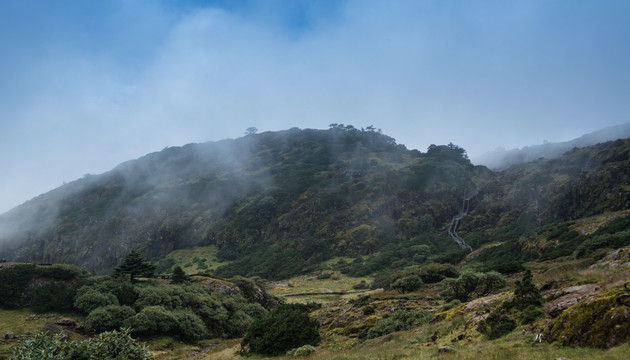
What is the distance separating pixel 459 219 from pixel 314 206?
41755mm

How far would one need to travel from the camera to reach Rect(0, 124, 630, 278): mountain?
69500 mm

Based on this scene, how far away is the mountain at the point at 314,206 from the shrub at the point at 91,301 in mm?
45464

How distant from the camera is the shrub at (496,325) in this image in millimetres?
11492

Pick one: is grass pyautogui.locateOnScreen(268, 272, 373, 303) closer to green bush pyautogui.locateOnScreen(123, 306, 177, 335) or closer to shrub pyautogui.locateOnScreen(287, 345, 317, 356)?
green bush pyautogui.locateOnScreen(123, 306, 177, 335)

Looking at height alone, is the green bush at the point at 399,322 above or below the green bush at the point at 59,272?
below

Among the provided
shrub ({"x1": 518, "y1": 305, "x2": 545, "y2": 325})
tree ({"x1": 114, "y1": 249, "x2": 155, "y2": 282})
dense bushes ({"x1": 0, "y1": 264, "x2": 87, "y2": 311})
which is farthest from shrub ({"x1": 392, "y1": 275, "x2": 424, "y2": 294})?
dense bushes ({"x1": 0, "y1": 264, "x2": 87, "y2": 311})

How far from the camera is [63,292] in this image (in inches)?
1198

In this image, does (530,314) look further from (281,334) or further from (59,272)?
(59,272)

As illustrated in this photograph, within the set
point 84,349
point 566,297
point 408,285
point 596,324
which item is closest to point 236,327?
point 408,285

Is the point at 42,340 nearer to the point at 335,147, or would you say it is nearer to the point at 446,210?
the point at 446,210

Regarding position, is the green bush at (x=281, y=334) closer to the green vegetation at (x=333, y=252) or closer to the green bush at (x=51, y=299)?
the green vegetation at (x=333, y=252)

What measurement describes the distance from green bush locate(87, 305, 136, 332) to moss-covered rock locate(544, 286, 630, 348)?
30.1m

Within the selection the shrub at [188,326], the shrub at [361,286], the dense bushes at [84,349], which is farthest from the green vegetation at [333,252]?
the dense bushes at [84,349]

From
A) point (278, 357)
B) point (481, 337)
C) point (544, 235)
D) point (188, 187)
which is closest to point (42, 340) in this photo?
point (278, 357)
